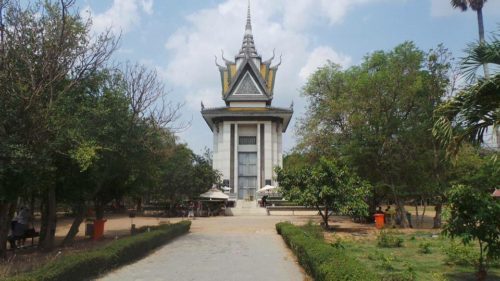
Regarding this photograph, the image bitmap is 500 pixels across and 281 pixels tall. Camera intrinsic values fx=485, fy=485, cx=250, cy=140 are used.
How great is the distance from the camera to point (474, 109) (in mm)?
8992

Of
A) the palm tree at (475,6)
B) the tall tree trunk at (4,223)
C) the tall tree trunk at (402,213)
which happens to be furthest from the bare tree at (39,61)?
the palm tree at (475,6)

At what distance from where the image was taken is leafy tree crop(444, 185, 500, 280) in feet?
26.6

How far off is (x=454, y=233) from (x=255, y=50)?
5381 cm

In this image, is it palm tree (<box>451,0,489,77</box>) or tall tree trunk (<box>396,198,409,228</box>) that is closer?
tall tree trunk (<box>396,198,409,228</box>)

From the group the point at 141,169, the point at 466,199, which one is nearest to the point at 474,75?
the point at 466,199

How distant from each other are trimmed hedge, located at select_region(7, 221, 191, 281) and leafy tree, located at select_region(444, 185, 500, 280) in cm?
703

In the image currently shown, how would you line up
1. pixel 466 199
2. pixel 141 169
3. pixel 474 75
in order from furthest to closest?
pixel 141 169
pixel 474 75
pixel 466 199

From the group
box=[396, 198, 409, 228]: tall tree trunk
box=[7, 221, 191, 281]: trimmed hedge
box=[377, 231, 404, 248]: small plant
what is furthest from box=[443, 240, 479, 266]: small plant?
box=[396, 198, 409, 228]: tall tree trunk

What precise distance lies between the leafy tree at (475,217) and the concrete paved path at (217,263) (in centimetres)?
349

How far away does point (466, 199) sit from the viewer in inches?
330

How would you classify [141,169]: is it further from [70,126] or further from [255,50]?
[255,50]

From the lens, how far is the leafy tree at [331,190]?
22.3 metres

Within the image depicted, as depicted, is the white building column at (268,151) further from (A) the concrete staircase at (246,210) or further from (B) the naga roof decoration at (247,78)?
(A) the concrete staircase at (246,210)

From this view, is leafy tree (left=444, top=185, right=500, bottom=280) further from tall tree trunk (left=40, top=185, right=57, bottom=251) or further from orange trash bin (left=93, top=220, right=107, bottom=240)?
orange trash bin (left=93, top=220, right=107, bottom=240)
